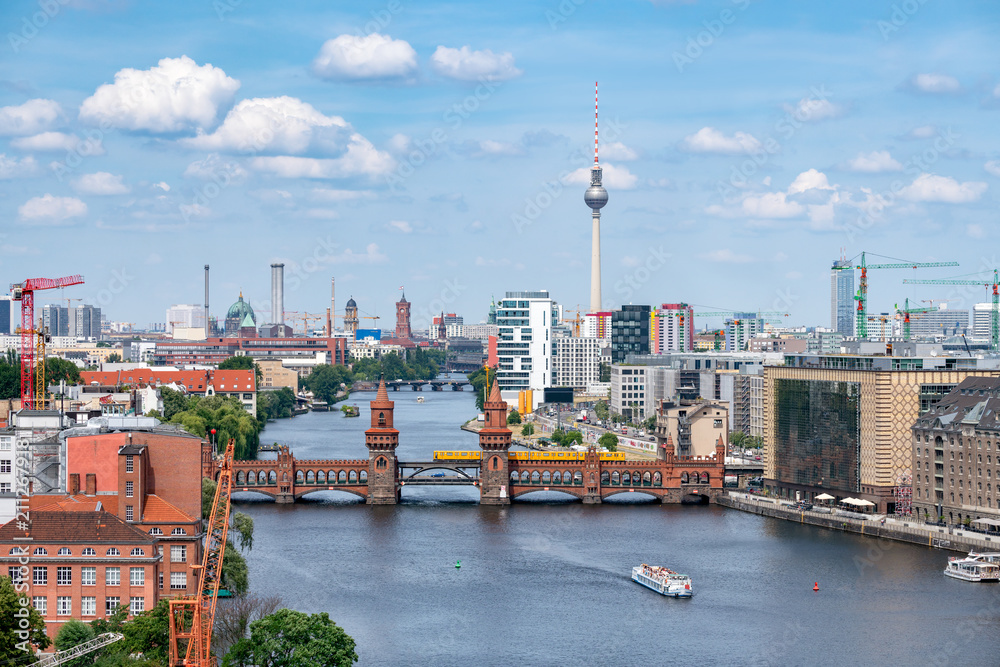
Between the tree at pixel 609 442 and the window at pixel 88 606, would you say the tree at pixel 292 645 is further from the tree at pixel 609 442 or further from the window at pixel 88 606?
the tree at pixel 609 442

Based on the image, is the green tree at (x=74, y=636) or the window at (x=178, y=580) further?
the window at (x=178, y=580)

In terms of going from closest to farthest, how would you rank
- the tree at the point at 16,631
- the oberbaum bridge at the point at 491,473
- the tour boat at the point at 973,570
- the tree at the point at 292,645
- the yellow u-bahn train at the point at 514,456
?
the tree at the point at 16,631 → the tree at the point at 292,645 → the tour boat at the point at 973,570 → the oberbaum bridge at the point at 491,473 → the yellow u-bahn train at the point at 514,456

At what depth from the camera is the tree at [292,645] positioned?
5412 centimetres

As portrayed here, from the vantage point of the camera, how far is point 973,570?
3233 inches

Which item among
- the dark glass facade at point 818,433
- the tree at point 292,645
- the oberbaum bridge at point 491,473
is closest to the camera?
the tree at point 292,645

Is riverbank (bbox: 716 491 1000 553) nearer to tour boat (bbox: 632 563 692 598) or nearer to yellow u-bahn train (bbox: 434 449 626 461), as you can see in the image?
yellow u-bahn train (bbox: 434 449 626 461)

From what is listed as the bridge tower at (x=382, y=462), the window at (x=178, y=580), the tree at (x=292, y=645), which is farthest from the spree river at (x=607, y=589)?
the tree at (x=292, y=645)

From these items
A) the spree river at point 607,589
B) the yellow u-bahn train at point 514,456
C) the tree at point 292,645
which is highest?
the yellow u-bahn train at point 514,456

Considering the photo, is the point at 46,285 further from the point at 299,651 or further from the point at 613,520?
the point at 299,651

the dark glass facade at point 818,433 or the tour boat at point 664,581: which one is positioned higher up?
the dark glass facade at point 818,433

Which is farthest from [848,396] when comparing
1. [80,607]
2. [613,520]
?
[80,607]

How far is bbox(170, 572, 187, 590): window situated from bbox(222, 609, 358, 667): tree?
28.3 ft


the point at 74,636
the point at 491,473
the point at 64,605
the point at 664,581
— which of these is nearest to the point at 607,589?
the point at 664,581

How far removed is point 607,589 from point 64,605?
→ 30322mm
